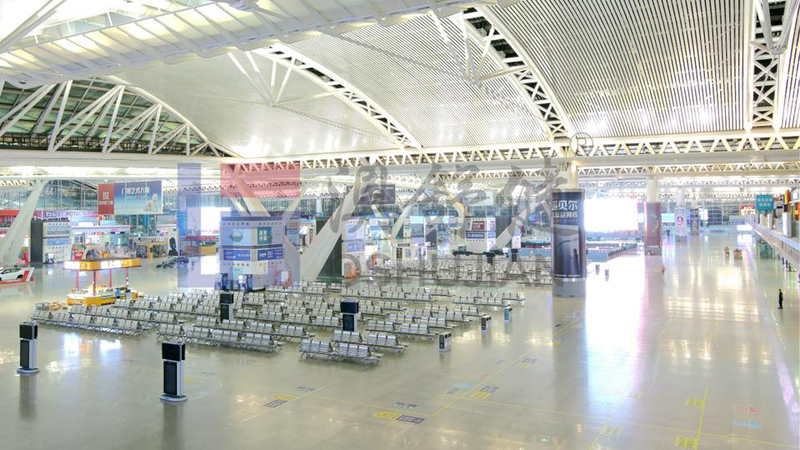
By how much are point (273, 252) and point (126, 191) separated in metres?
7.95

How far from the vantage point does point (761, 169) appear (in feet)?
127

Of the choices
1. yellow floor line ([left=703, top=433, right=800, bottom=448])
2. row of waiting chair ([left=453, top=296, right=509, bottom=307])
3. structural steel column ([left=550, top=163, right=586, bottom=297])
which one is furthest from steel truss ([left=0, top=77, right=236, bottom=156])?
yellow floor line ([left=703, top=433, right=800, bottom=448])

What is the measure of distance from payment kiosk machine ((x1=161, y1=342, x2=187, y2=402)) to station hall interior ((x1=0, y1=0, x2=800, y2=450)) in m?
0.04

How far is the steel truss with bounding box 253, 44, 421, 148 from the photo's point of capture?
2184cm

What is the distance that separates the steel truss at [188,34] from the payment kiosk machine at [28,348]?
620 centimetres

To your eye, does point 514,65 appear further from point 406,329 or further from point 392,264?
point 392,264

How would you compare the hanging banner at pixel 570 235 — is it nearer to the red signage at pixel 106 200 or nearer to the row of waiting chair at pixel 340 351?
the row of waiting chair at pixel 340 351

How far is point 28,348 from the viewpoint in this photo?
44.9 feet

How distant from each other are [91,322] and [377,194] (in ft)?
74.9

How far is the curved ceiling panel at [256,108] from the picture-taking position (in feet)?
76.9

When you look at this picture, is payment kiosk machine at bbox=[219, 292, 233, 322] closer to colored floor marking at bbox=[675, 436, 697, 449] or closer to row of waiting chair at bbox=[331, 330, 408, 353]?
row of waiting chair at bbox=[331, 330, 408, 353]

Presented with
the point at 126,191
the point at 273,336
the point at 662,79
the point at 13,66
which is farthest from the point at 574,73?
the point at 126,191

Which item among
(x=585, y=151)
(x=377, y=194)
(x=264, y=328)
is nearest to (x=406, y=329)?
(x=264, y=328)

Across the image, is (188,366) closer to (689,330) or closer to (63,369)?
(63,369)
